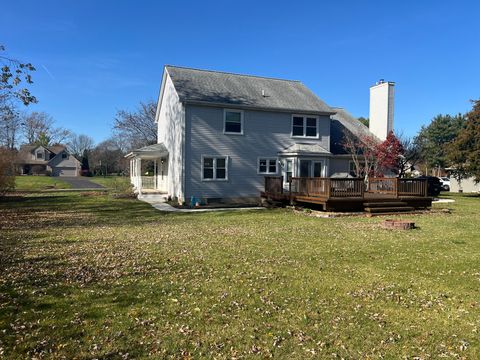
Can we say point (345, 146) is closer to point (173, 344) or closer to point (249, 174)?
point (249, 174)

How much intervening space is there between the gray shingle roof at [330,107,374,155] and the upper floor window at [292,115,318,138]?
6.85 ft

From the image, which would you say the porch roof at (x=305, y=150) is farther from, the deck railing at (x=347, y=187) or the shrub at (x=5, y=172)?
the shrub at (x=5, y=172)

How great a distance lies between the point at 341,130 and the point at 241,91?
7802 millimetres

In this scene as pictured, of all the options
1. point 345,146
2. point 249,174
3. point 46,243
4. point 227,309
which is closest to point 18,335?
point 227,309

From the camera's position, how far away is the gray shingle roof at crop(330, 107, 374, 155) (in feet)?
80.4

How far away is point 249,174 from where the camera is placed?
21906mm

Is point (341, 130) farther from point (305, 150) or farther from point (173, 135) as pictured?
point (173, 135)

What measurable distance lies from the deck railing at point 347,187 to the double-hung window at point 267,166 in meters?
1.97

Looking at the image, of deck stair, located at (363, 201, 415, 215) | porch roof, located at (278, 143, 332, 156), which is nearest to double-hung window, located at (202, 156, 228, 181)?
porch roof, located at (278, 143, 332, 156)

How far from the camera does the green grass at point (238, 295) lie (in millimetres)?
3951

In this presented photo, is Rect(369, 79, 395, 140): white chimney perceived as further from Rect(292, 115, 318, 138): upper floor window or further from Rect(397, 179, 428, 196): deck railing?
Rect(397, 179, 428, 196): deck railing

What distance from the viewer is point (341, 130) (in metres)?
25.5

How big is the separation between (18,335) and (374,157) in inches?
893

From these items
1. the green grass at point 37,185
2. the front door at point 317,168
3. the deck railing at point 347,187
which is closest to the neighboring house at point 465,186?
the front door at point 317,168
